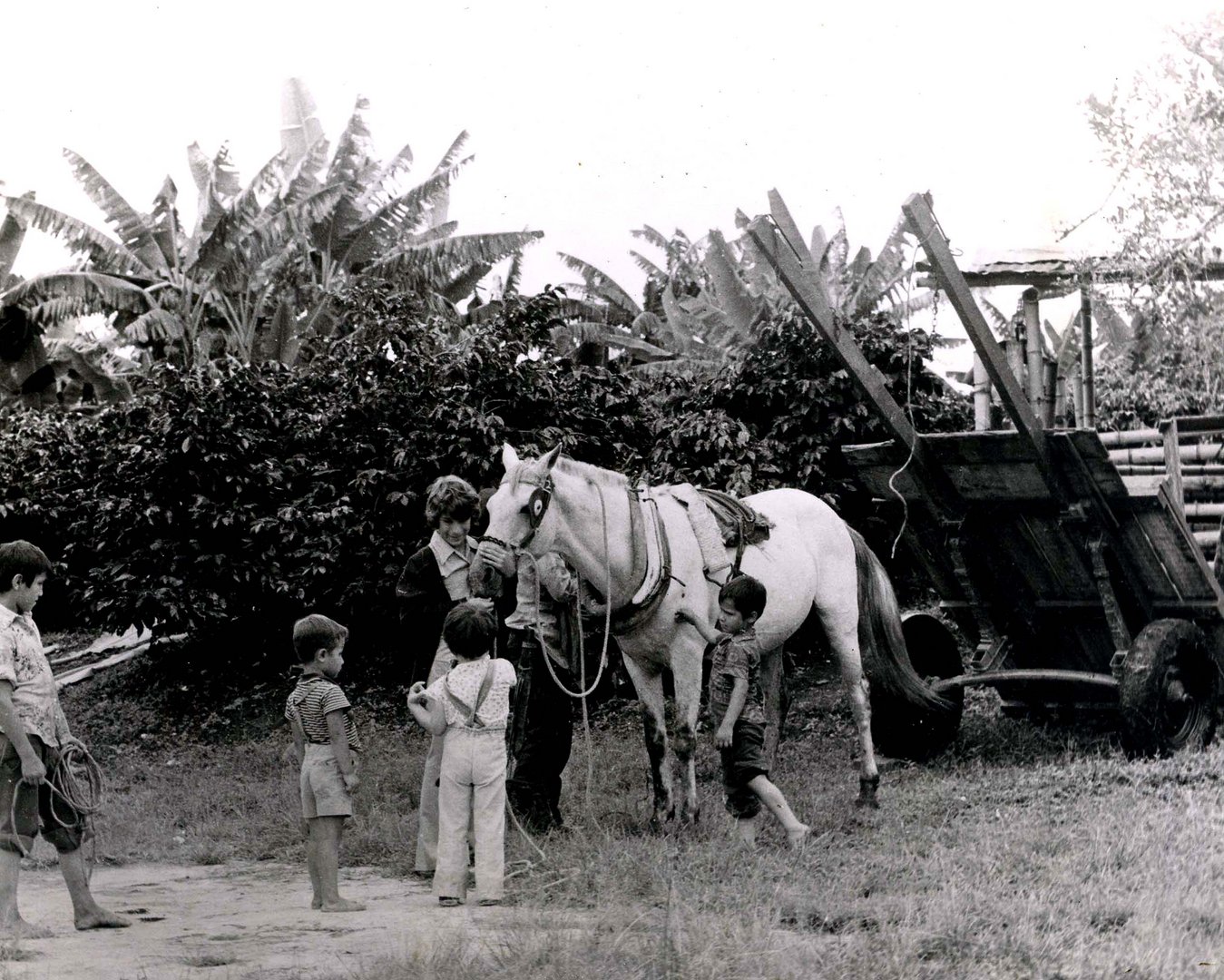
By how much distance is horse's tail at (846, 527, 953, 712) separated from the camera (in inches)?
282

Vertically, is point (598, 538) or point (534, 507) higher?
point (534, 507)

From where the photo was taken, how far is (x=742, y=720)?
17.9ft

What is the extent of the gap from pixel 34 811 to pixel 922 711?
4.78 meters

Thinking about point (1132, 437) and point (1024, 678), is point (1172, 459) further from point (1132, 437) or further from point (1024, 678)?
point (1024, 678)

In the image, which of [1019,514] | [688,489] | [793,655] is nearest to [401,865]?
[688,489]

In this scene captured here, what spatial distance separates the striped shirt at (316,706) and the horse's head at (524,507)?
2.91 ft

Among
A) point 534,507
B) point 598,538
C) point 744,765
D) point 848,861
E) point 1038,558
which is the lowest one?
point 848,861

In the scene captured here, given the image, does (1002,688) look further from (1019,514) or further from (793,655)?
(793,655)

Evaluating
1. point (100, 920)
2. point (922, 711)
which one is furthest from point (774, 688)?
point (100, 920)

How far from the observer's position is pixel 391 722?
1051 centimetres

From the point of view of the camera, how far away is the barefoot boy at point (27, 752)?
14.6ft

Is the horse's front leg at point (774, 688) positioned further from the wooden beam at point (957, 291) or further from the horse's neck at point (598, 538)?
the wooden beam at point (957, 291)

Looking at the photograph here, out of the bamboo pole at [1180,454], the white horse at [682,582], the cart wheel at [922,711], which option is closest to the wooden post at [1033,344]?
the bamboo pole at [1180,454]

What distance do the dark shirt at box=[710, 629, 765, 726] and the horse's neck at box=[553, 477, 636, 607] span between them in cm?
56
